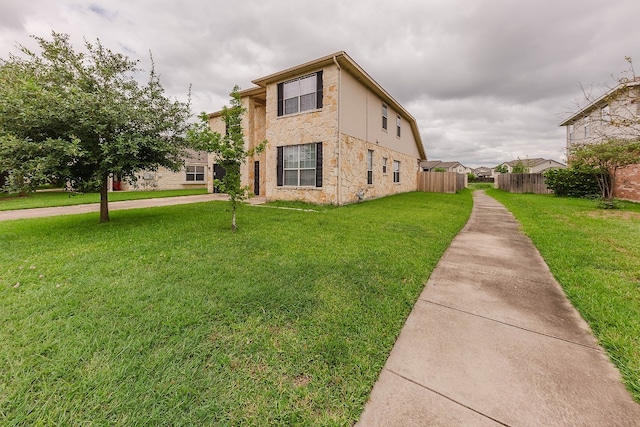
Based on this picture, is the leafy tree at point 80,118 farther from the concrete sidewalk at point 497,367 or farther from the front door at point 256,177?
the front door at point 256,177

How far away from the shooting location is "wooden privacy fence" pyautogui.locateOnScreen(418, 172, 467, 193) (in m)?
22.0

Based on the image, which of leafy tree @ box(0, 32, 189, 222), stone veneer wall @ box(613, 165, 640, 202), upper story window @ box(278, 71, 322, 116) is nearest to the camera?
leafy tree @ box(0, 32, 189, 222)

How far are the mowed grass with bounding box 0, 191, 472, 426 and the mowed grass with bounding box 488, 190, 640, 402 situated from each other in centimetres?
179

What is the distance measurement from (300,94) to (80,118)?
334 inches

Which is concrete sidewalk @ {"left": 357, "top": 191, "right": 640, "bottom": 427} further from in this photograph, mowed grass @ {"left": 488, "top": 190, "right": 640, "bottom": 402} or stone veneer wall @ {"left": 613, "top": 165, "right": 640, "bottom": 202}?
stone veneer wall @ {"left": 613, "top": 165, "right": 640, "bottom": 202}

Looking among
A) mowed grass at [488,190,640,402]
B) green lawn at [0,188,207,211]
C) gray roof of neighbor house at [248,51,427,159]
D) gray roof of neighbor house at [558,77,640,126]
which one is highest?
gray roof of neighbor house at [248,51,427,159]

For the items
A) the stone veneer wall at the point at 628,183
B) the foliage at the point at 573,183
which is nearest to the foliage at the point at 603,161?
the stone veneer wall at the point at 628,183

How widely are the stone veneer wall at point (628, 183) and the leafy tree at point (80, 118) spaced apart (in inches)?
888

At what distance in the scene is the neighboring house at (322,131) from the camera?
1097 centimetres

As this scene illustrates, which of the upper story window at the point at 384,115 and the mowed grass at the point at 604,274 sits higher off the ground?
the upper story window at the point at 384,115

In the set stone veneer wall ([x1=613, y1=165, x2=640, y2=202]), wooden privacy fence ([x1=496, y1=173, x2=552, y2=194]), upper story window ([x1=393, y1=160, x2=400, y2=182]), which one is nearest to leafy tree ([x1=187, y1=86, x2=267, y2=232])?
upper story window ([x1=393, y1=160, x2=400, y2=182])

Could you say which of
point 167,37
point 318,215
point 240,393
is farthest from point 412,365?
point 167,37

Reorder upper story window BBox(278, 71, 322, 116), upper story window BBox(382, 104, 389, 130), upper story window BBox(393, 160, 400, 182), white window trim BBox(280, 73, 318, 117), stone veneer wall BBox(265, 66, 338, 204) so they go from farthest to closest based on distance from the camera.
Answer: upper story window BBox(393, 160, 400, 182), upper story window BBox(382, 104, 389, 130), white window trim BBox(280, 73, 318, 117), upper story window BBox(278, 71, 322, 116), stone veneer wall BBox(265, 66, 338, 204)

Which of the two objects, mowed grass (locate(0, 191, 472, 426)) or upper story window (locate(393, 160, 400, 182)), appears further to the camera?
upper story window (locate(393, 160, 400, 182))
